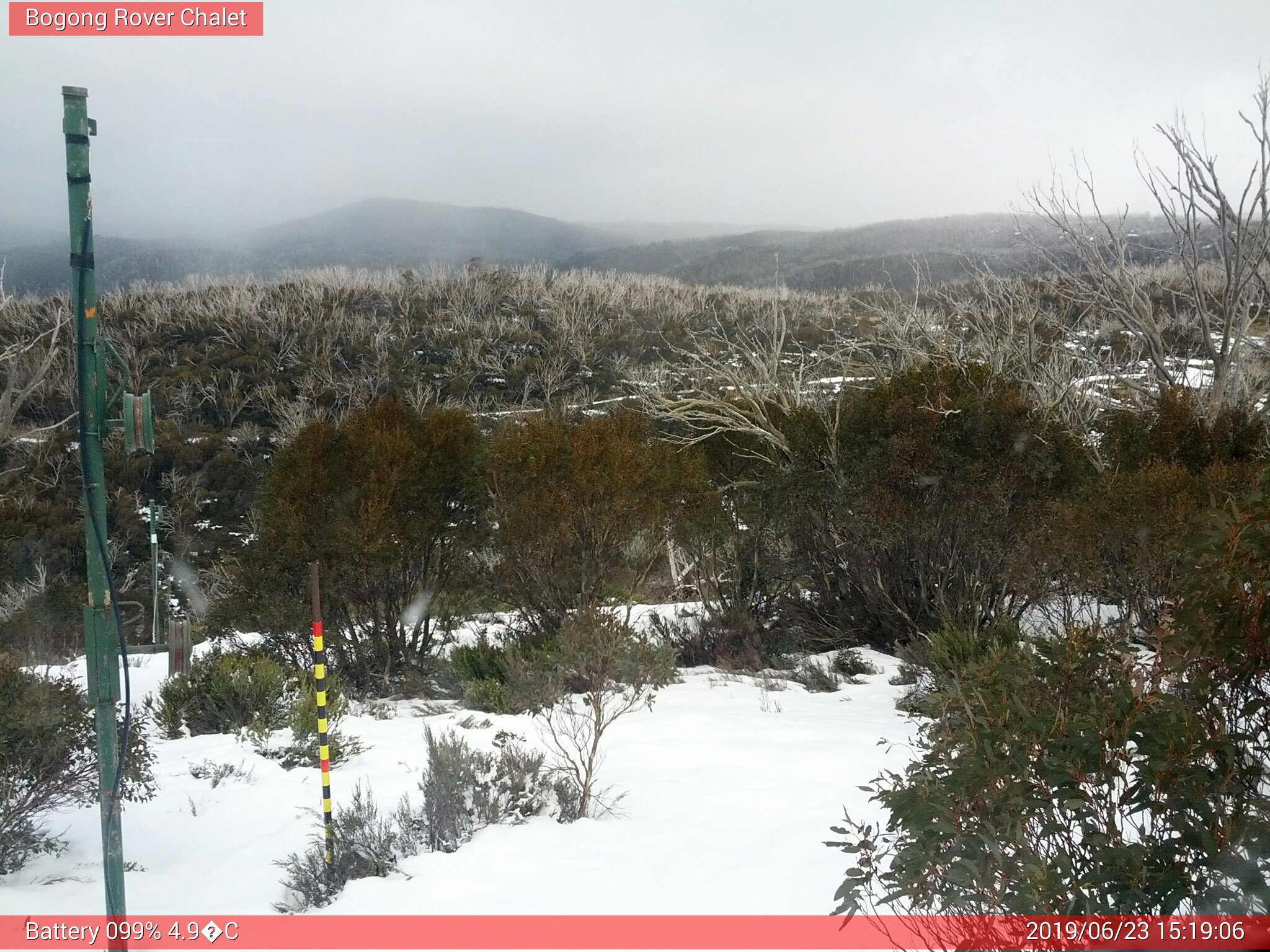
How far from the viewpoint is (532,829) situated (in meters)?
4.70

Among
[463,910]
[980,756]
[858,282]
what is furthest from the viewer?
[858,282]

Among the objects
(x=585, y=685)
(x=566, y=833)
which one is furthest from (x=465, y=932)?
(x=585, y=685)

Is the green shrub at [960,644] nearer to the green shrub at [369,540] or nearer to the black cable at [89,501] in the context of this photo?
the green shrub at [369,540]

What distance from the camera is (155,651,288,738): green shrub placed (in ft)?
23.5

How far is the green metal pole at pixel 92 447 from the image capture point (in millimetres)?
3002

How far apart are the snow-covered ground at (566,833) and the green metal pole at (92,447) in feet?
3.89

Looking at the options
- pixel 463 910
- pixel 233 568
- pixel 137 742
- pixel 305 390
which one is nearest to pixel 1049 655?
pixel 463 910

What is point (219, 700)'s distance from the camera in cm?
732

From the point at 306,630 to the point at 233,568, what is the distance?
4.46 feet

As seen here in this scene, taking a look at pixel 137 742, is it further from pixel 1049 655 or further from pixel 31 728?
pixel 1049 655

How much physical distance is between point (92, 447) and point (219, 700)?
4939 mm

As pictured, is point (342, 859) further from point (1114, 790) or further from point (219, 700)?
point (219, 700)

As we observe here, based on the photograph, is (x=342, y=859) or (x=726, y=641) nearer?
(x=342, y=859)

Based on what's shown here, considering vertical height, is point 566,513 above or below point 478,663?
above
